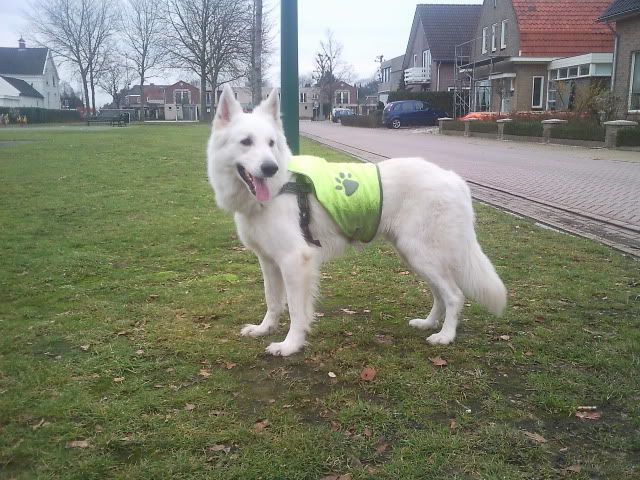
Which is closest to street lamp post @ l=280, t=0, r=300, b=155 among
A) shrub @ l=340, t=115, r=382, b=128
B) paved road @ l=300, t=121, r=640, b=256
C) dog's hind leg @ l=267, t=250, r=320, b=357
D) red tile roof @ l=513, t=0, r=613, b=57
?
dog's hind leg @ l=267, t=250, r=320, b=357

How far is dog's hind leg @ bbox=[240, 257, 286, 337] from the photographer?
13.9 ft

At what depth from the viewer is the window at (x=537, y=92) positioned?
38.6 meters

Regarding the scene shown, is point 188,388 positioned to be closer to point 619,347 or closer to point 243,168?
point 243,168

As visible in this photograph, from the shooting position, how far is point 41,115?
190ft

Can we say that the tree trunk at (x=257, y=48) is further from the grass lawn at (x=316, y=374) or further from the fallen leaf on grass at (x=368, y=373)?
the fallen leaf on grass at (x=368, y=373)

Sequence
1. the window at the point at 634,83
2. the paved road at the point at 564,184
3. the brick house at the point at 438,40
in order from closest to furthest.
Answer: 1. the paved road at the point at 564,184
2. the window at the point at 634,83
3. the brick house at the point at 438,40

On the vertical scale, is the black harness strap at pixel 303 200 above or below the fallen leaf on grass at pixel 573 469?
above

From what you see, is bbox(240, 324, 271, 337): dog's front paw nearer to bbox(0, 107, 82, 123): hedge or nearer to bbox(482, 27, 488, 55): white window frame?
bbox(482, 27, 488, 55): white window frame

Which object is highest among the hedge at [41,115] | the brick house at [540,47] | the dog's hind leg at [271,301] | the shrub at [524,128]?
the brick house at [540,47]

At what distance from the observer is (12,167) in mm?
15500

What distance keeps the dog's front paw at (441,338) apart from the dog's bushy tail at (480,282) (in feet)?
1.15

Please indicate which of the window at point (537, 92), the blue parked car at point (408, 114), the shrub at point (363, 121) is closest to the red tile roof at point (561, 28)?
the window at point (537, 92)

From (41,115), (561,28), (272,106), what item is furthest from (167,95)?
(272,106)

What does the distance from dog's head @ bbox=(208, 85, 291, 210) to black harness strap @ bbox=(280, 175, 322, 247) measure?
4.1 inches
